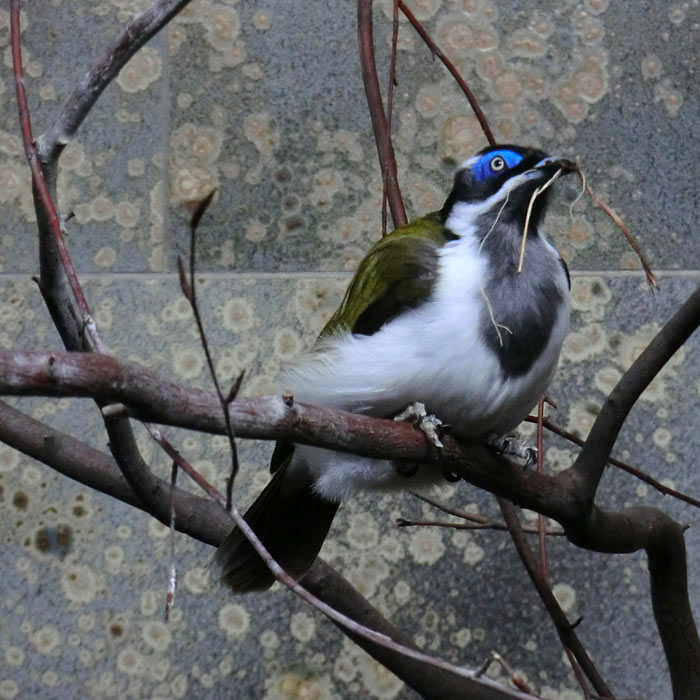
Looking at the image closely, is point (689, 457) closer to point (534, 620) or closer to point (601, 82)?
point (534, 620)

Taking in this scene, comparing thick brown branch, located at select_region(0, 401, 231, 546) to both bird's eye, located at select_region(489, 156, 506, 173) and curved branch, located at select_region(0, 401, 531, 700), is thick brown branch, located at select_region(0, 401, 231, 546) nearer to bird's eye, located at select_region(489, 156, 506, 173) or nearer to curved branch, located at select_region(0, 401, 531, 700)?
curved branch, located at select_region(0, 401, 531, 700)

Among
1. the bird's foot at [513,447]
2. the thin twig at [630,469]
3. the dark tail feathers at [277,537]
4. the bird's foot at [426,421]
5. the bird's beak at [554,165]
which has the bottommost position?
the dark tail feathers at [277,537]

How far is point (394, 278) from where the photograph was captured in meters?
1.99

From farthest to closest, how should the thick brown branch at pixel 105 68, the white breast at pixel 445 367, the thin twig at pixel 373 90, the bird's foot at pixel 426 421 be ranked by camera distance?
the thin twig at pixel 373 90 → the white breast at pixel 445 367 → the bird's foot at pixel 426 421 → the thick brown branch at pixel 105 68

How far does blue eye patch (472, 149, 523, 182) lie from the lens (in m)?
2.05

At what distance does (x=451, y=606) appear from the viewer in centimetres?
290

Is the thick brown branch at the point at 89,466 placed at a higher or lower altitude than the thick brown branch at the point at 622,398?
lower

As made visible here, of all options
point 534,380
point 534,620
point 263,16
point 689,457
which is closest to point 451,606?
point 534,620

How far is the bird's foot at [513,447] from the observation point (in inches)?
77.9

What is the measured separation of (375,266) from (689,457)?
1255 mm

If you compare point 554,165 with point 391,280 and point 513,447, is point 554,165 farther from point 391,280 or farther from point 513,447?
point 513,447

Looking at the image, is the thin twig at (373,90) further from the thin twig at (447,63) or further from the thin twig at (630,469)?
the thin twig at (630,469)

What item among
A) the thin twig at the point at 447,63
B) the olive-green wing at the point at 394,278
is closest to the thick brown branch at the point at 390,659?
the olive-green wing at the point at 394,278

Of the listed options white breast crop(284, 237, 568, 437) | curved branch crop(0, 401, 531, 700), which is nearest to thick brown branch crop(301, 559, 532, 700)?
curved branch crop(0, 401, 531, 700)
